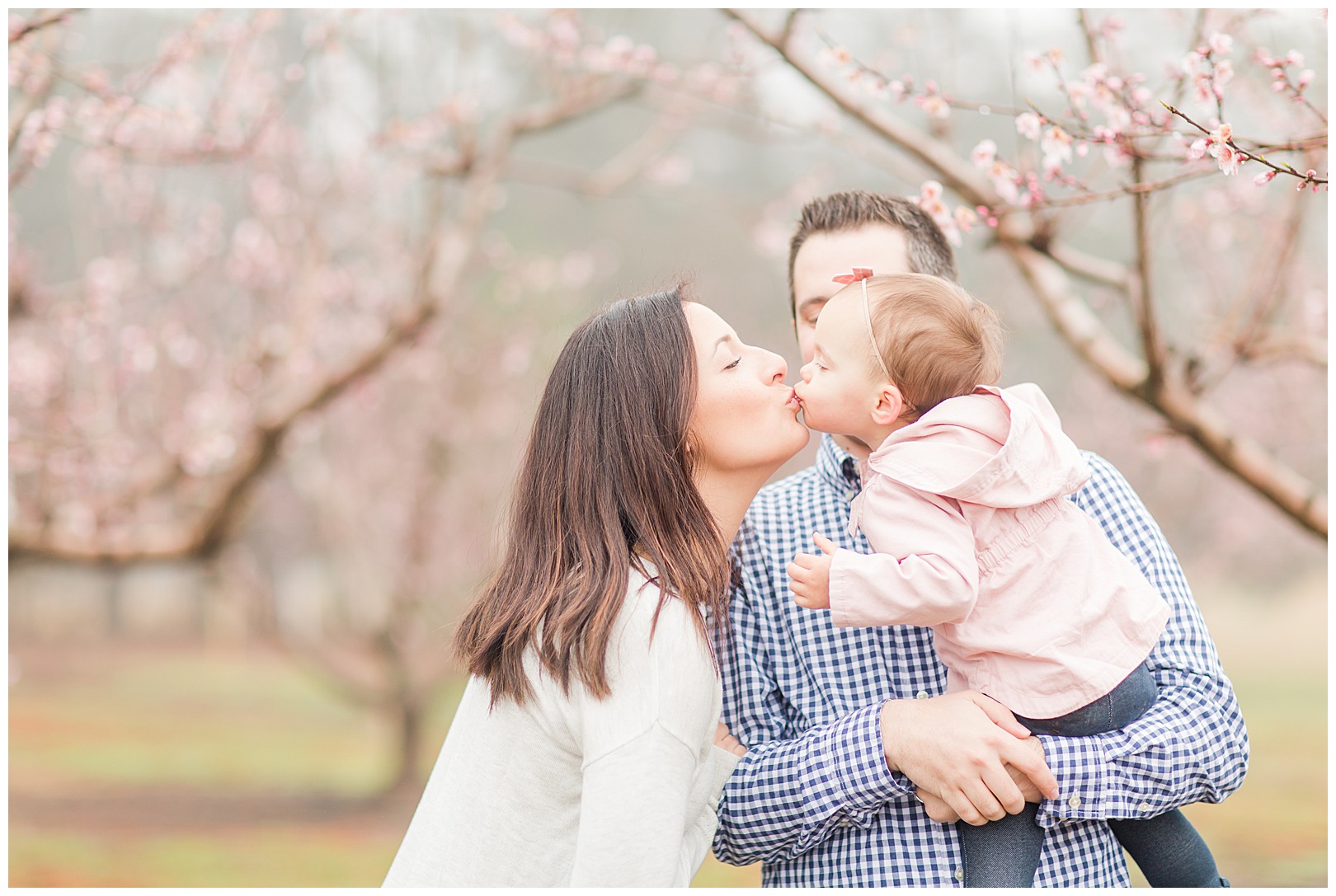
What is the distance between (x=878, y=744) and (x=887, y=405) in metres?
0.46

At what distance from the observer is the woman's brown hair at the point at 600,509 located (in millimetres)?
1357

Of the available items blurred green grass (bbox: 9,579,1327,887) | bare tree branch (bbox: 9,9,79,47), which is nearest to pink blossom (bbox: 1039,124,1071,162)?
bare tree branch (bbox: 9,9,79,47)

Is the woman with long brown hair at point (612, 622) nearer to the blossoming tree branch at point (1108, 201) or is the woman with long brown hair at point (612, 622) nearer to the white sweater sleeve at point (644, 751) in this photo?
the white sweater sleeve at point (644, 751)

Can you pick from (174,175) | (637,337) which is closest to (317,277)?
(174,175)

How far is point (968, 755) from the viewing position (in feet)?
4.48

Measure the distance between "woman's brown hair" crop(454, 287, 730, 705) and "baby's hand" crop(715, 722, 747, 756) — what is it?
21 centimetres

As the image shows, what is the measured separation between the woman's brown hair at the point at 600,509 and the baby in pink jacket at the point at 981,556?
0.18m

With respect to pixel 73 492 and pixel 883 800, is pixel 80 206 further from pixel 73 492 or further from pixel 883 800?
pixel 883 800

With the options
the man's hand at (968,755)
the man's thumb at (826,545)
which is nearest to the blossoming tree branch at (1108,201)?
the man's thumb at (826,545)

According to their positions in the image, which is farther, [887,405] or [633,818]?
[887,405]

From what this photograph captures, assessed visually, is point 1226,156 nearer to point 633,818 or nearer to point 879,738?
point 879,738

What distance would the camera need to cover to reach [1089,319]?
115 inches

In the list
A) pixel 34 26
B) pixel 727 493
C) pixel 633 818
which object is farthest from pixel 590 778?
pixel 34 26

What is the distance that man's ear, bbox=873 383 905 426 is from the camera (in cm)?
153
